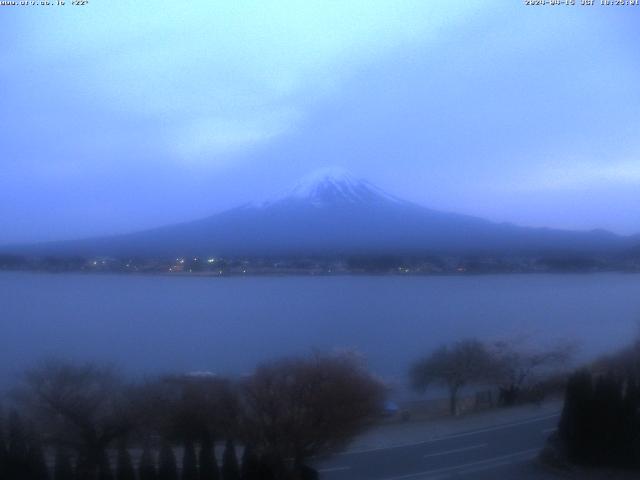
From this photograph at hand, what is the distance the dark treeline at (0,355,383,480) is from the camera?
173 inches

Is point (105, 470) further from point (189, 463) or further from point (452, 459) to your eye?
point (452, 459)

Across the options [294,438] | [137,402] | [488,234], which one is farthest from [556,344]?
[137,402]

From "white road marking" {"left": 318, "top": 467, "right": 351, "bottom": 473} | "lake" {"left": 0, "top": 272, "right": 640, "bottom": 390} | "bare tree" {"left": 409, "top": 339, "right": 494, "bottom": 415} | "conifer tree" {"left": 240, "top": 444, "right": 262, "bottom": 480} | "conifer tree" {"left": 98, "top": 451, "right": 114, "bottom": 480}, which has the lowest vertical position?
"white road marking" {"left": 318, "top": 467, "right": 351, "bottom": 473}

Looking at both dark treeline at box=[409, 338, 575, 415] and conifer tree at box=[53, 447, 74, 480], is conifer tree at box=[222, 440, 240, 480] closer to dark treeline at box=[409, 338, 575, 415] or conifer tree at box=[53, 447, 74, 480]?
conifer tree at box=[53, 447, 74, 480]

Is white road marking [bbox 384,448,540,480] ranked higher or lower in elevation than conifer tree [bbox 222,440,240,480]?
lower

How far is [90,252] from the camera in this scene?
20.9 feet

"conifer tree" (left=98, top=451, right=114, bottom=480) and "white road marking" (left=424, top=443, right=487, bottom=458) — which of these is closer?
"conifer tree" (left=98, top=451, right=114, bottom=480)

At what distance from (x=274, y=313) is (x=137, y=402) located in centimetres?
164

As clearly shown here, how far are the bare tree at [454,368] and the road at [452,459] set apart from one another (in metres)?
0.49

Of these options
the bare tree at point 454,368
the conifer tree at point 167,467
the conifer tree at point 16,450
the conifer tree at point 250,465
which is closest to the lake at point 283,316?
the bare tree at point 454,368

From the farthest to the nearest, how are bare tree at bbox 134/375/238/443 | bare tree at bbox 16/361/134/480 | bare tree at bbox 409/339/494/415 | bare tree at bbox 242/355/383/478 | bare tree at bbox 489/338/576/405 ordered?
bare tree at bbox 489/338/576/405 → bare tree at bbox 409/339/494/415 → bare tree at bbox 242/355/383/478 → bare tree at bbox 134/375/238/443 → bare tree at bbox 16/361/134/480

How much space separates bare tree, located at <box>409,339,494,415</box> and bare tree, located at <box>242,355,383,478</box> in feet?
2.80

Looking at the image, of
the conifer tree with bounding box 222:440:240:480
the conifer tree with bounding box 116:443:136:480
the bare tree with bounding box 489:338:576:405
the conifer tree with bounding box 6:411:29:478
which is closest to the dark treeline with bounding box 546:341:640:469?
the bare tree with bounding box 489:338:576:405

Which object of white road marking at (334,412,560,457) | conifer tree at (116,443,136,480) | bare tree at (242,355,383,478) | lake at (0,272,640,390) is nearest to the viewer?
conifer tree at (116,443,136,480)
